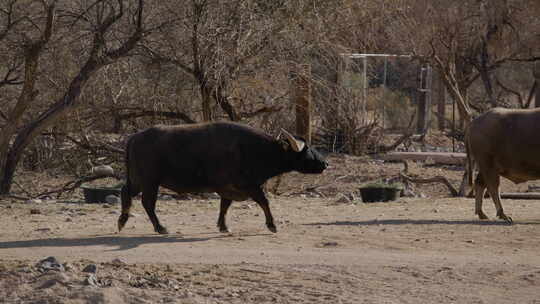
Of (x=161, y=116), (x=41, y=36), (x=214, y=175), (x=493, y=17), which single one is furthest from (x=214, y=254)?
(x=493, y=17)

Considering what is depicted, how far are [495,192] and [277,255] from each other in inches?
192

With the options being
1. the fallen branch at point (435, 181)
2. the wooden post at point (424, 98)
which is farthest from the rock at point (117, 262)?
the wooden post at point (424, 98)

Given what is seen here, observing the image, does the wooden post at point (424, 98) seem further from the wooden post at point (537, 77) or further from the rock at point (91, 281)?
the rock at point (91, 281)

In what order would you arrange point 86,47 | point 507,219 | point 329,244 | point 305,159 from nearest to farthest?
point 329,244, point 305,159, point 507,219, point 86,47

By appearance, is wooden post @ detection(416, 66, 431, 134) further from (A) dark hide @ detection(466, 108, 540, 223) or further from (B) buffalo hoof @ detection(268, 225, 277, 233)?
(B) buffalo hoof @ detection(268, 225, 277, 233)

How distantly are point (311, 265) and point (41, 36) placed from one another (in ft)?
27.2

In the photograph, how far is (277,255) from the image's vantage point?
1112 centimetres

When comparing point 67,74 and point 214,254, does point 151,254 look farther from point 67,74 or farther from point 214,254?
point 67,74

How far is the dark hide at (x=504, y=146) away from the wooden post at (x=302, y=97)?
422 cm

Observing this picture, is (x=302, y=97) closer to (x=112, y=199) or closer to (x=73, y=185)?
(x=112, y=199)

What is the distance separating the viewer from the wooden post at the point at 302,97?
18625 millimetres

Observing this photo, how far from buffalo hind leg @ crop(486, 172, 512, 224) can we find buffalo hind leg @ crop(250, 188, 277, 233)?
373 centimetres

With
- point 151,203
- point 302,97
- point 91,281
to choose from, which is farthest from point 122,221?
point 302,97

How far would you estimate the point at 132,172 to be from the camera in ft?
42.7
